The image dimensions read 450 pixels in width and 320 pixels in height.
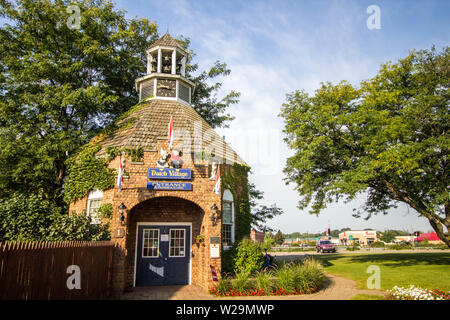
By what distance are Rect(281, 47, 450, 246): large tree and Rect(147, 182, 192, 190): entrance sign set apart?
29.8 feet

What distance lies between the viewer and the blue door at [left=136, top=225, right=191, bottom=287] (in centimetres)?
1162

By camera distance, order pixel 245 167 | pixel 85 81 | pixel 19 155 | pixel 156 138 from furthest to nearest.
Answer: pixel 85 81
pixel 245 167
pixel 19 155
pixel 156 138

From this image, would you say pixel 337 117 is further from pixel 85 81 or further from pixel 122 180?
pixel 85 81

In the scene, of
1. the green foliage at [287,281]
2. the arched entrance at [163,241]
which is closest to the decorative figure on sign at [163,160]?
the arched entrance at [163,241]

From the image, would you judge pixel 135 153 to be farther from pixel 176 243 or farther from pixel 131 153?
pixel 176 243

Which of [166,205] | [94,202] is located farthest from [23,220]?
[166,205]

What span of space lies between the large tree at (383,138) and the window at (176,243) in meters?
9.23

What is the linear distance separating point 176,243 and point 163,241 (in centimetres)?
56

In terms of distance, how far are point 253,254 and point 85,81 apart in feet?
49.7

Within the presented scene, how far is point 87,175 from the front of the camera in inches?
487

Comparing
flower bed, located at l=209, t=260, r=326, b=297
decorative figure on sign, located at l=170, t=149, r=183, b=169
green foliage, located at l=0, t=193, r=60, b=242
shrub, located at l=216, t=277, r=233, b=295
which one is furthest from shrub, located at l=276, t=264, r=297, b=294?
green foliage, located at l=0, t=193, r=60, b=242

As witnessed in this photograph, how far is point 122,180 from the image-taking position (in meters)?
10.5

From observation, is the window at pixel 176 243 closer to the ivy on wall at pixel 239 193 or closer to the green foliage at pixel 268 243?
the ivy on wall at pixel 239 193
